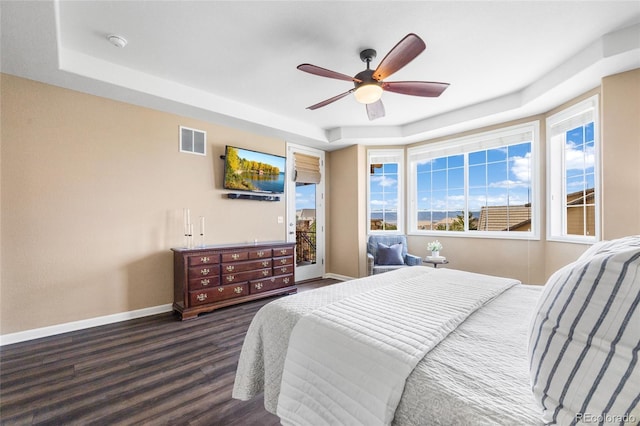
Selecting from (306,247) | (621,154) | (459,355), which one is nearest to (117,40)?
(459,355)

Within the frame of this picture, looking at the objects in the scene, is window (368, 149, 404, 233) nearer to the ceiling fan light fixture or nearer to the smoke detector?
the ceiling fan light fixture

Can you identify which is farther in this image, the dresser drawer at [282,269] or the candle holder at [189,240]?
the dresser drawer at [282,269]

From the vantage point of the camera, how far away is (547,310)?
0.82 meters

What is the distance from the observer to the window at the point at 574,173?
3.07 metres

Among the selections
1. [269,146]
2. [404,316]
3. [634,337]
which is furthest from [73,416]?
[269,146]

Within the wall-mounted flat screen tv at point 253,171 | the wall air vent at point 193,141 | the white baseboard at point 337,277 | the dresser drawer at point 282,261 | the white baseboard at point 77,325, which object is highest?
the wall air vent at point 193,141

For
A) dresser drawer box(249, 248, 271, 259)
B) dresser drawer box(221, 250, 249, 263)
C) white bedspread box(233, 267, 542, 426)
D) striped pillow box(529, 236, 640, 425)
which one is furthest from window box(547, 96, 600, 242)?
dresser drawer box(221, 250, 249, 263)

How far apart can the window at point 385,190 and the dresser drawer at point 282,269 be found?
6.01 feet

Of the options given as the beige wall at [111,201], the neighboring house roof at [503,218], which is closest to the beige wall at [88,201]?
the beige wall at [111,201]

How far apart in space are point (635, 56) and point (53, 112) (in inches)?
220

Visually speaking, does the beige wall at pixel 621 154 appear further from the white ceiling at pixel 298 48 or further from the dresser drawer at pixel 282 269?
the dresser drawer at pixel 282 269

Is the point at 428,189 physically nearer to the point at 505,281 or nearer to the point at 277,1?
the point at 505,281

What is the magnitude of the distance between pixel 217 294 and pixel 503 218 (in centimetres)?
429

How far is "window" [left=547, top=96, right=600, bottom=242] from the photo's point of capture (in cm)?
307
